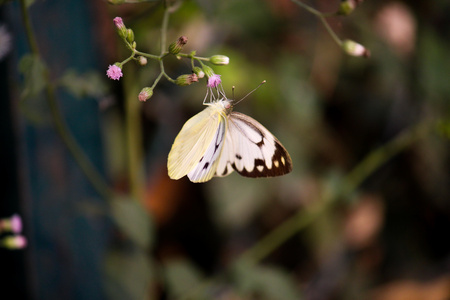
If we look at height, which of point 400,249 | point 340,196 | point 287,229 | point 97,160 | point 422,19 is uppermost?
point 422,19

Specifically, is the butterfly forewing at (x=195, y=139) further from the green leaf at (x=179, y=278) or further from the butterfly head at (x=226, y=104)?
the green leaf at (x=179, y=278)

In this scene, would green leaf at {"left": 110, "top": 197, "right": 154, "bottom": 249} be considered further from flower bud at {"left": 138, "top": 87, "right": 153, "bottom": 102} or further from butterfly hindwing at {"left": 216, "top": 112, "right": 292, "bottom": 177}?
flower bud at {"left": 138, "top": 87, "right": 153, "bottom": 102}

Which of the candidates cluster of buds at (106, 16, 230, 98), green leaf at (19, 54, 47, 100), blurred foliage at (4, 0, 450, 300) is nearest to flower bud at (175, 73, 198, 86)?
cluster of buds at (106, 16, 230, 98)

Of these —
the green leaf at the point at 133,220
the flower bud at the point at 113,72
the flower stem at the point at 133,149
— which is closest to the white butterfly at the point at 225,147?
the flower bud at the point at 113,72

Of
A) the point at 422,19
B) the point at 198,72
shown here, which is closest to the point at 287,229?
the point at 198,72

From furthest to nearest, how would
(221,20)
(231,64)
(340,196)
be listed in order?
(231,64)
(221,20)
(340,196)

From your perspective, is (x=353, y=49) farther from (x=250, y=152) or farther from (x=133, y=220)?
(x=133, y=220)

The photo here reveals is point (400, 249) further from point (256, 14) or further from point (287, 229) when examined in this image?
point (256, 14)
